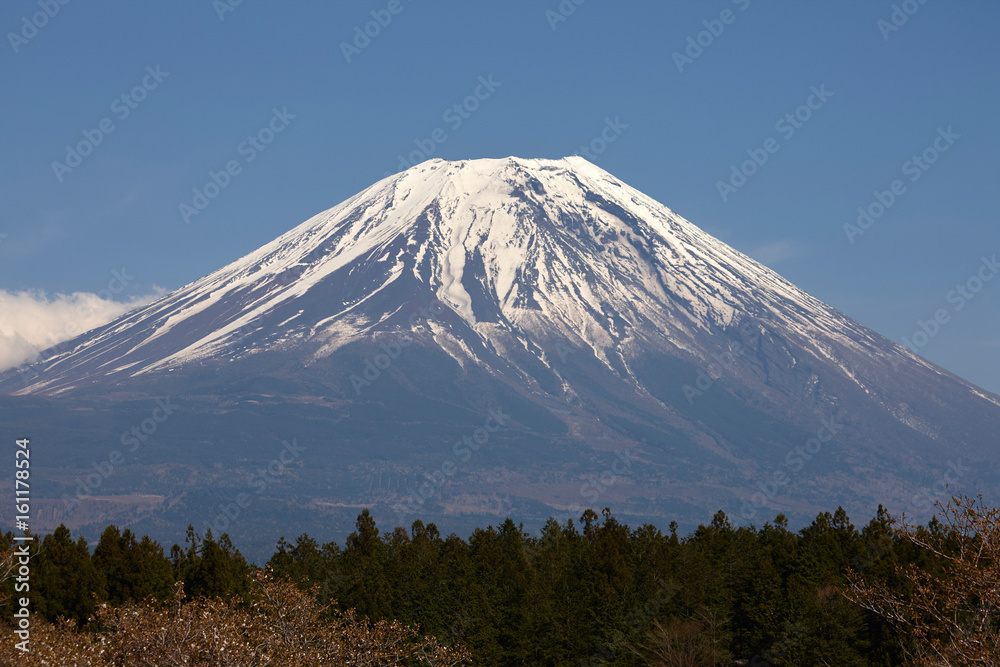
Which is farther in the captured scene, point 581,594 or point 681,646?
point 581,594

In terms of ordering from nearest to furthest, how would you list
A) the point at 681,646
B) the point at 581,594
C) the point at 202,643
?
the point at 202,643 < the point at 681,646 < the point at 581,594

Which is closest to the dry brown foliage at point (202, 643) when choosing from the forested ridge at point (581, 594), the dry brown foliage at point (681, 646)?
the forested ridge at point (581, 594)

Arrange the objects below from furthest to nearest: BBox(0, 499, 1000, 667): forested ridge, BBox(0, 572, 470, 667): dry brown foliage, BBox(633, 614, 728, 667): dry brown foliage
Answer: BBox(633, 614, 728, 667): dry brown foliage
BBox(0, 499, 1000, 667): forested ridge
BBox(0, 572, 470, 667): dry brown foliage

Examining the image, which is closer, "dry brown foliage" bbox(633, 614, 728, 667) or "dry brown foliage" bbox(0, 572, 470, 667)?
"dry brown foliage" bbox(0, 572, 470, 667)

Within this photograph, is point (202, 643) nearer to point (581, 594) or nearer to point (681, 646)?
point (681, 646)

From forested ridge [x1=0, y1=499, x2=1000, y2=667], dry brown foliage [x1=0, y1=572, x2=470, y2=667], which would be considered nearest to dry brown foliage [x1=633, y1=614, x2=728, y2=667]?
forested ridge [x1=0, y1=499, x2=1000, y2=667]

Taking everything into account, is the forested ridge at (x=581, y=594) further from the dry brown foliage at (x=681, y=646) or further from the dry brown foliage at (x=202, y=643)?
the dry brown foliage at (x=202, y=643)

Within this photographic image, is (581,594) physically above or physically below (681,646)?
above

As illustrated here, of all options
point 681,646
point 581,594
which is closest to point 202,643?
point 681,646

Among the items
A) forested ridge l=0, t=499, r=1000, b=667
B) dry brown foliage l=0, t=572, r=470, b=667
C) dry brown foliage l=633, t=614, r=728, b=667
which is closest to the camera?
dry brown foliage l=0, t=572, r=470, b=667

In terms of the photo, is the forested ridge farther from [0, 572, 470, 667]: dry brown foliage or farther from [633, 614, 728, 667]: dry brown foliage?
[0, 572, 470, 667]: dry brown foliage

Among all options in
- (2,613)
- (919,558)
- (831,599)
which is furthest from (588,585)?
(2,613)

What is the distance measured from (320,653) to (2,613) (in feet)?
75.5

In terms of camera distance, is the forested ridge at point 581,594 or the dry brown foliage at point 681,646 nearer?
the forested ridge at point 581,594
